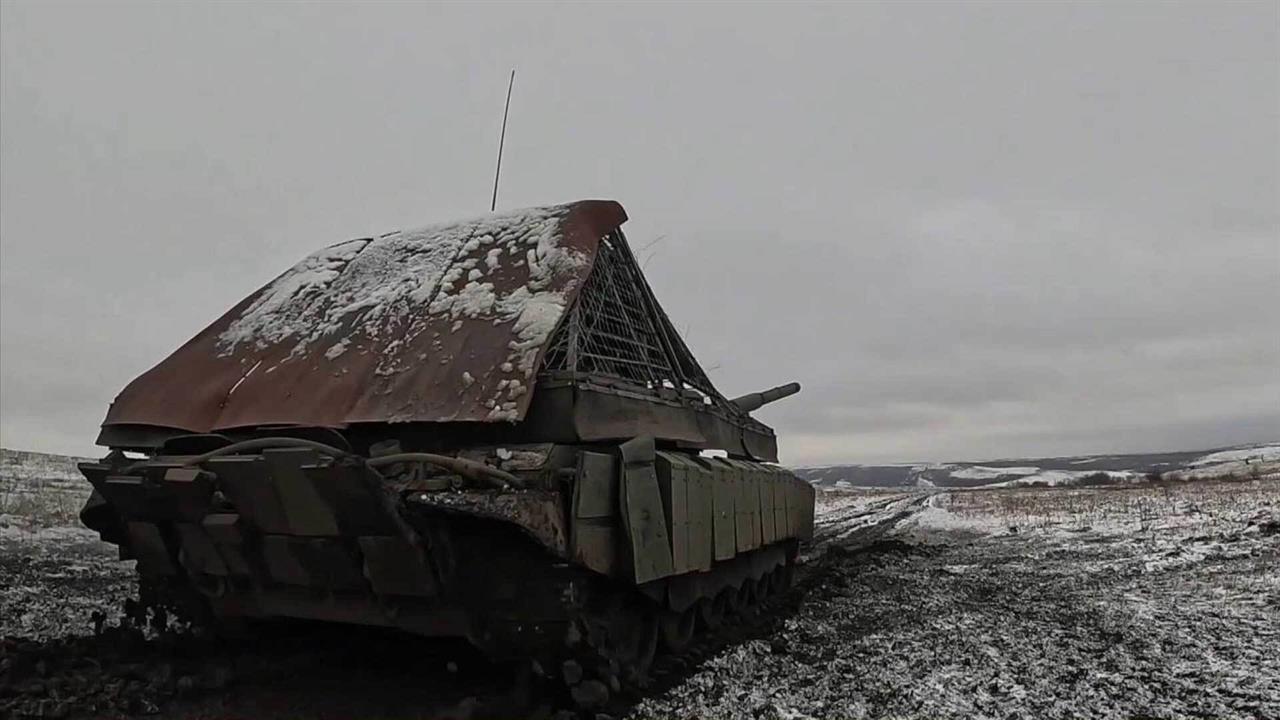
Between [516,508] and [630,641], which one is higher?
[516,508]

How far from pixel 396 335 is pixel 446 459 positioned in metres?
1.73

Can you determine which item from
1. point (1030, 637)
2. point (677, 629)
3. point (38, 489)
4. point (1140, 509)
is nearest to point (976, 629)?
point (1030, 637)

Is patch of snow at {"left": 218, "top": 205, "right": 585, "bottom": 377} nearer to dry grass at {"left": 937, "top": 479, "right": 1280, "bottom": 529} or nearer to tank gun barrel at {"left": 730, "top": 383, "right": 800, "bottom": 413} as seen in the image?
tank gun barrel at {"left": 730, "top": 383, "right": 800, "bottom": 413}

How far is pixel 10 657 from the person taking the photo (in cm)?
563

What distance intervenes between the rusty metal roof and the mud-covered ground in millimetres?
1594

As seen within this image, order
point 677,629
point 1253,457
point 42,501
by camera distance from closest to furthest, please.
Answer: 1. point 677,629
2. point 42,501
3. point 1253,457

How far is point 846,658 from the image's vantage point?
700 centimetres

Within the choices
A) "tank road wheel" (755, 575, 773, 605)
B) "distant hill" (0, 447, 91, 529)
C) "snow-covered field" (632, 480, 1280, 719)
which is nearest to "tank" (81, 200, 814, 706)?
"snow-covered field" (632, 480, 1280, 719)

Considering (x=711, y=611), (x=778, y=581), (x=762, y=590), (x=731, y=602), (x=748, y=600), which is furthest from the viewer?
(x=778, y=581)

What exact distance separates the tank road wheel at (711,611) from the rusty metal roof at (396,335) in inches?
123

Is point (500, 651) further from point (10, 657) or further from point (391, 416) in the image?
point (10, 657)

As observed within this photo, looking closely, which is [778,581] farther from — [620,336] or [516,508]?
[516,508]

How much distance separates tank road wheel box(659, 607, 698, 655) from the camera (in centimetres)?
694

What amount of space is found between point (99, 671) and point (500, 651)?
7.74 ft
